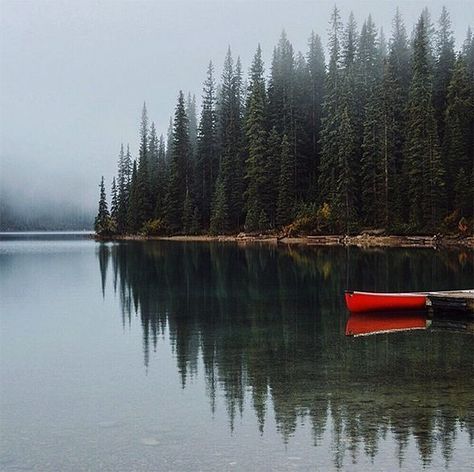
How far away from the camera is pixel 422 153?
6738 cm

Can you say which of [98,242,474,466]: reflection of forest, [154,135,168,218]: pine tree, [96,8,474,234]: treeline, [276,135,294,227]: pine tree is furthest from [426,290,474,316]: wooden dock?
[154,135,168,218]: pine tree

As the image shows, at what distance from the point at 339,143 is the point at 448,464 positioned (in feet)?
218

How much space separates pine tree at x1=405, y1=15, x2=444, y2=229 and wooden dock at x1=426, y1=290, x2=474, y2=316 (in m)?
43.6

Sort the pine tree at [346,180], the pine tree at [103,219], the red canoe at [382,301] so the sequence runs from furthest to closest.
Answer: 1. the pine tree at [103,219]
2. the pine tree at [346,180]
3. the red canoe at [382,301]

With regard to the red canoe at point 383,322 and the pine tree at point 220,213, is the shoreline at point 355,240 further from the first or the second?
the red canoe at point 383,322

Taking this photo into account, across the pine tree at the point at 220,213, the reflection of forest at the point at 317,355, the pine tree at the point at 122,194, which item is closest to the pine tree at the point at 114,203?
the pine tree at the point at 122,194

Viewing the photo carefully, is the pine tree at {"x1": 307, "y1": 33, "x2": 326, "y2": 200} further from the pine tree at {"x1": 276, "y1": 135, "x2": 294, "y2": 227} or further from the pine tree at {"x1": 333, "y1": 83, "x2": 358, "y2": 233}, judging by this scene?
the pine tree at {"x1": 333, "y1": 83, "x2": 358, "y2": 233}

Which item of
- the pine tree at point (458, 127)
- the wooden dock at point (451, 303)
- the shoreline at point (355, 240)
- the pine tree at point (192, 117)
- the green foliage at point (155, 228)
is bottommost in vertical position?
the wooden dock at point (451, 303)

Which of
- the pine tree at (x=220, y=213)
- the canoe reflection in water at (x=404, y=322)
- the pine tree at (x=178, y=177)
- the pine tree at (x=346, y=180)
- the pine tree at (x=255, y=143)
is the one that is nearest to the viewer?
the canoe reflection in water at (x=404, y=322)

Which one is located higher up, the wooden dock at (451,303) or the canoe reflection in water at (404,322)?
the wooden dock at (451,303)

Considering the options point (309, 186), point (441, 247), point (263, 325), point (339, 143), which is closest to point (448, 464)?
point (263, 325)

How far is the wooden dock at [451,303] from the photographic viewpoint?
74.0ft

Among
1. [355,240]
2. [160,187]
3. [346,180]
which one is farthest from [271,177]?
[160,187]

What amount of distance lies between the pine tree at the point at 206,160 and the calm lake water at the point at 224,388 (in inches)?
2465
